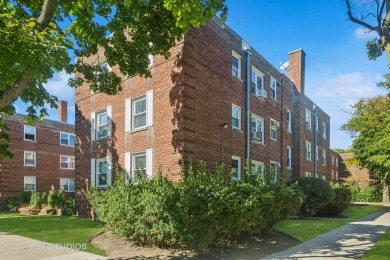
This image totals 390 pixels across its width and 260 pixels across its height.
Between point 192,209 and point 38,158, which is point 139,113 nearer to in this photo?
point 192,209

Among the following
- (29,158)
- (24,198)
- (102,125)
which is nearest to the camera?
(102,125)

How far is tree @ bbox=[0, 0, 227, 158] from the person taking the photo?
7359 mm

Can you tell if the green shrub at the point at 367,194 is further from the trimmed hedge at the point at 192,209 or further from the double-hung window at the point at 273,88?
the trimmed hedge at the point at 192,209

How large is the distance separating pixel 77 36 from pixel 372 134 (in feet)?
110

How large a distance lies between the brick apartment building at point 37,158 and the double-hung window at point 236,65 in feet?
75.3

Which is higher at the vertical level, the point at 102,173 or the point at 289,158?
the point at 289,158

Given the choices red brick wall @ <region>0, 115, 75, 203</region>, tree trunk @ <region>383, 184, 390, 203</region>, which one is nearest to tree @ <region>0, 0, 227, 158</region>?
red brick wall @ <region>0, 115, 75, 203</region>

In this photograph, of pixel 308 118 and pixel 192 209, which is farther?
pixel 308 118

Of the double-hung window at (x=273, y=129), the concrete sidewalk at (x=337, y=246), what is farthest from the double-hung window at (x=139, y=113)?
the double-hung window at (x=273, y=129)

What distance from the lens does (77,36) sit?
1105cm

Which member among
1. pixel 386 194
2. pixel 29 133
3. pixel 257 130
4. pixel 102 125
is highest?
pixel 29 133

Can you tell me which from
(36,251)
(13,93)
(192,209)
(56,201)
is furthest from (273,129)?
(13,93)

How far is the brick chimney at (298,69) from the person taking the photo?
92.1 ft

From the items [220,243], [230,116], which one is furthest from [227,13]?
[230,116]
